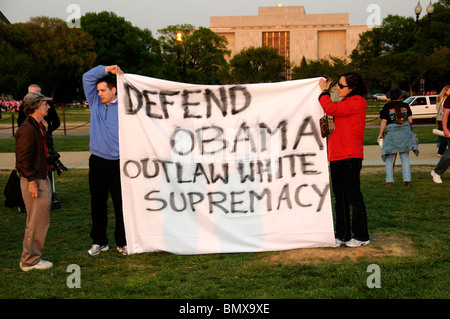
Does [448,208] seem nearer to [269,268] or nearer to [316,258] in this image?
[316,258]

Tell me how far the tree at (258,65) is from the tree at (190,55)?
28.4ft

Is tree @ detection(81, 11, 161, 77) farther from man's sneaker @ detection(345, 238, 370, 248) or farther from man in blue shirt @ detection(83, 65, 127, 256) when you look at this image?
man's sneaker @ detection(345, 238, 370, 248)

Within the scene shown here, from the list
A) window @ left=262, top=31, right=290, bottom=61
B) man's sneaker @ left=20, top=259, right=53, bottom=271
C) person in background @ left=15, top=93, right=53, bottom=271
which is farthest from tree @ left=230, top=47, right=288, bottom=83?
man's sneaker @ left=20, top=259, right=53, bottom=271

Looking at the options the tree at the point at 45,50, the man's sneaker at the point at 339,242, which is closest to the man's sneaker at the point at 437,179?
the man's sneaker at the point at 339,242

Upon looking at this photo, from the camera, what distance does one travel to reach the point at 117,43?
208ft

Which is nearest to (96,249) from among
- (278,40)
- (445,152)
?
(445,152)

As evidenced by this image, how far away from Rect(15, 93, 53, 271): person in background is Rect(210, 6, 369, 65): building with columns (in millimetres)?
107816

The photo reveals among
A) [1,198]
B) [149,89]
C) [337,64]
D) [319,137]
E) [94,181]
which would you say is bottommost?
[1,198]

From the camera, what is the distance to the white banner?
4.93m

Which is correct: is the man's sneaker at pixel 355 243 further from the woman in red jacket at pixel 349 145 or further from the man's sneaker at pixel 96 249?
the man's sneaker at pixel 96 249

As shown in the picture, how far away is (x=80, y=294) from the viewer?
384 centimetres
